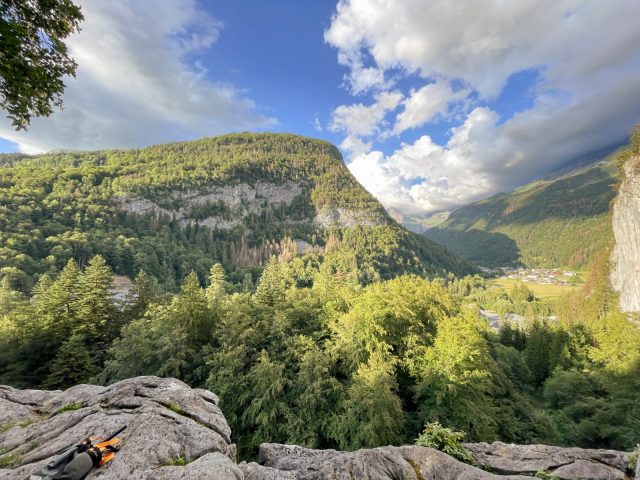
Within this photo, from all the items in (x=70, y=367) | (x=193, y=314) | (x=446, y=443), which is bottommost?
(x=446, y=443)

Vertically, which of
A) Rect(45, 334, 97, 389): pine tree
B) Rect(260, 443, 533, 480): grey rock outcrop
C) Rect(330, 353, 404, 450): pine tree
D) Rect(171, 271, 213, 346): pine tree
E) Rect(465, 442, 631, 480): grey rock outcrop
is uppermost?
Rect(171, 271, 213, 346): pine tree

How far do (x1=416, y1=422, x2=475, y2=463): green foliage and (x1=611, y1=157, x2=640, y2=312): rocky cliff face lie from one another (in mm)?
77506

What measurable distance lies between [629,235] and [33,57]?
93.4 metres

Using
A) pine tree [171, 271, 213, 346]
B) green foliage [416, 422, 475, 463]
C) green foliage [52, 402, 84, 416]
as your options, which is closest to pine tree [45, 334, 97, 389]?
pine tree [171, 271, 213, 346]

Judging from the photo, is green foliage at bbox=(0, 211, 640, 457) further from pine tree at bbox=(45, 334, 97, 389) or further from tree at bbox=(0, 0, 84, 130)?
tree at bbox=(0, 0, 84, 130)

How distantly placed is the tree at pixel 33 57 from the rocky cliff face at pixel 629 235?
278 feet

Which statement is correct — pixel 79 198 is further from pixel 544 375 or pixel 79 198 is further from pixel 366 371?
pixel 544 375

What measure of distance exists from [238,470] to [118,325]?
34.1 m

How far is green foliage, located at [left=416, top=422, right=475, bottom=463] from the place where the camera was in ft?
25.2

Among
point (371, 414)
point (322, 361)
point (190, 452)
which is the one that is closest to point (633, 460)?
point (190, 452)

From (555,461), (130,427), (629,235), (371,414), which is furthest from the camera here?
(629,235)

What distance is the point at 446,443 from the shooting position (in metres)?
8.08

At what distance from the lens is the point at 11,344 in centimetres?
2586

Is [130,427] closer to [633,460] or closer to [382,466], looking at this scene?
[382,466]
